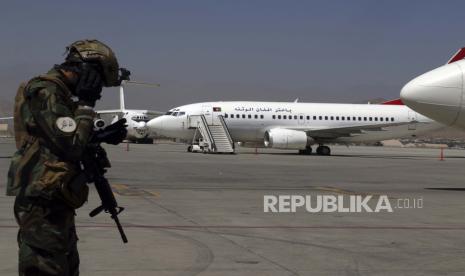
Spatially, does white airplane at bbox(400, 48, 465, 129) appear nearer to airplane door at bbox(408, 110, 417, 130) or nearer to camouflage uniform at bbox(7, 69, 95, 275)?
camouflage uniform at bbox(7, 69, 95, 275)

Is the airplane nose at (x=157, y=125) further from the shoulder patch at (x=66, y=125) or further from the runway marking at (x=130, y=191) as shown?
the shoulder patch at (x=66, y=125)

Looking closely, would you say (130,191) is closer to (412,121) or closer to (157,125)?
(157,125)

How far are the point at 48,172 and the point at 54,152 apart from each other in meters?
0.11

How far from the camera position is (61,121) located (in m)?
3.55

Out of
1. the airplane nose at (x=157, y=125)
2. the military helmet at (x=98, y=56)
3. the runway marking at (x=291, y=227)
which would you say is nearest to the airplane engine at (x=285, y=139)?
the airplane nose at (x=157, y=125)

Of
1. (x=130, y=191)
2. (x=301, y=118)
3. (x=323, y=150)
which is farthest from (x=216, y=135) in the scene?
(x=130, y=191)

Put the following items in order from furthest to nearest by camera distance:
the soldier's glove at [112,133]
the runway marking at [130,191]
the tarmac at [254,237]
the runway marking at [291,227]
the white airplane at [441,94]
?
the white airplane at [441,94] < the runway marking at [130,191] < the runway marking at [291,227] < the tarmac at [254,237] < the soldier's glove at [112,133]

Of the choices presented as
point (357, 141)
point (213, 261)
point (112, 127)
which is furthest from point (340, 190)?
point (357, 141)

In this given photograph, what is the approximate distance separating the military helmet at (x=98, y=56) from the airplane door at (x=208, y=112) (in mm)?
37385

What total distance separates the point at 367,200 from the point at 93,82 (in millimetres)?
11316

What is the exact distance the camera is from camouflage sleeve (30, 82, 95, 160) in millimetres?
3541

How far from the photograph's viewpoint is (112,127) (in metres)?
3.77

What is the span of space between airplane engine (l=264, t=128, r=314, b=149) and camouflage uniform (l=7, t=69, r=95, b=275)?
122 feet

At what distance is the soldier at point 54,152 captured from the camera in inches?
141
